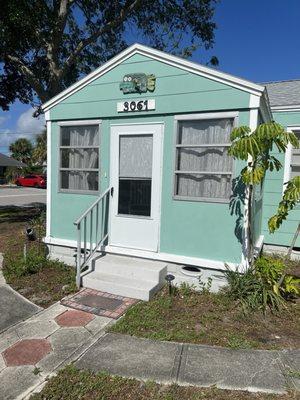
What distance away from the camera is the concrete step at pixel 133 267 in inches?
207

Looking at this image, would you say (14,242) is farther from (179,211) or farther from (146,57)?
(146,57)

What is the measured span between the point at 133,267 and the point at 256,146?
8.60ft

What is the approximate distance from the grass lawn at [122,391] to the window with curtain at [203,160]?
2814 mm

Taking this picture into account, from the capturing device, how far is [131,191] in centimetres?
578

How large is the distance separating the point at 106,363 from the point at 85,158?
377 cm

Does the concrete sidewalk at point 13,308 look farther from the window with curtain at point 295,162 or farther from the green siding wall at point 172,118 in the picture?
the window with curtain at point 295,162

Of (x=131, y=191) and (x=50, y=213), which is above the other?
(x=131, y=191)

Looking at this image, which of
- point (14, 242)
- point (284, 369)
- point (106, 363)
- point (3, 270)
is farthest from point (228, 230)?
point (14, 242)

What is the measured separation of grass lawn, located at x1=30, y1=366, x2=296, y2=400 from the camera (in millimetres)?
2883

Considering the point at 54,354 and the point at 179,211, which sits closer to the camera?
the point at 54,354

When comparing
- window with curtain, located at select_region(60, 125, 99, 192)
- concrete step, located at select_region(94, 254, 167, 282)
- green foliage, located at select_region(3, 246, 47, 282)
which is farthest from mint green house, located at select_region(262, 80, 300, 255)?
green foliage, located at select_region(3, 246, 47, 282)

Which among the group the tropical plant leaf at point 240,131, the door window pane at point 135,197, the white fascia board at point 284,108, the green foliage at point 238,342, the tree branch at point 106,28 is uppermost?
the tree branch at point 106,28

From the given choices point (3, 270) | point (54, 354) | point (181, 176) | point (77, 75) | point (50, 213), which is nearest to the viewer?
point (54, 354)

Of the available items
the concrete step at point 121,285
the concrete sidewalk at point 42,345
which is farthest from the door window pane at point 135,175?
the concrete sidewalk at point 42,345
